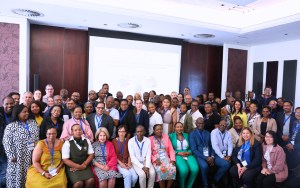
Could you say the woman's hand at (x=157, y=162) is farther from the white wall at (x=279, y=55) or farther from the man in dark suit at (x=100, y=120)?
the white wall at (x=279, y=55)

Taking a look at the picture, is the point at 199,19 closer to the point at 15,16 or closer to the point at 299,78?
the point at 299,78

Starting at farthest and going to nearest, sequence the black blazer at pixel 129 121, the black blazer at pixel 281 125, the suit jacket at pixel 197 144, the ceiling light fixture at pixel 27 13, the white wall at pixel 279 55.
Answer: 1. the white wall at pixel 279 55
2. the ceiling light fixture at pixel 27 13
3. the black blazer at pixel 281 125
4. the black blazer at pixel 129 121
5. the suit jacket at pixel 197 144

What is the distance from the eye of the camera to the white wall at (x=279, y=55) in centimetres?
748

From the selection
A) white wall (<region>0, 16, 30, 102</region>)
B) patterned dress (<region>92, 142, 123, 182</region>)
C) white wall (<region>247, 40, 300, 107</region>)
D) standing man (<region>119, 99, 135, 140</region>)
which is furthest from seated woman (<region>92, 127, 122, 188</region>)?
white wall (<region>247, 40, 300, 107</region>)

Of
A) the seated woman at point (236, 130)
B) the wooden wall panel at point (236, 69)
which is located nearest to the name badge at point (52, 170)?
the seated woman at point (236, 130)

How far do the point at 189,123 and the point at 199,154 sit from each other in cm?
73

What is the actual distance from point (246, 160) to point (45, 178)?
3.21 metres

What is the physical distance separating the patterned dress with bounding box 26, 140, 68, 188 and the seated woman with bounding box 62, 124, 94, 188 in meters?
0.09

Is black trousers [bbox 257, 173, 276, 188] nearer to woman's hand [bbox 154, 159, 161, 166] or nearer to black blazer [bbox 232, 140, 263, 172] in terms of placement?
black blazer [bbox 232, 140, 263, 172]

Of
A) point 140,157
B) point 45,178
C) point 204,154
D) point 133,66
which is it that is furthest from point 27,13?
point 204,154

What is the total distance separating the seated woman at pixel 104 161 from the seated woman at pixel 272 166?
232 cm

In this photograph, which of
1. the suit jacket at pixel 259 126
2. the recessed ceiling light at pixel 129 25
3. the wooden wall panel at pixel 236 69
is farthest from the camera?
the wooden wall panel at pixel 236 69

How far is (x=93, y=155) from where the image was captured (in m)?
3.36

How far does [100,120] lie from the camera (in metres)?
3.85
